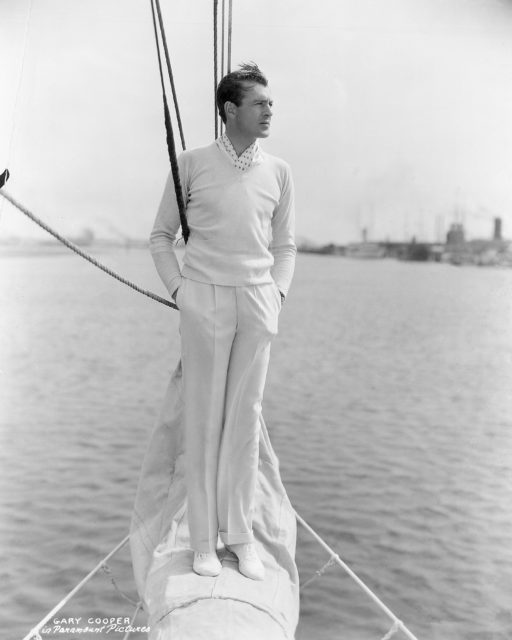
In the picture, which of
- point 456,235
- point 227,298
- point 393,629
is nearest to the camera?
point 227,298

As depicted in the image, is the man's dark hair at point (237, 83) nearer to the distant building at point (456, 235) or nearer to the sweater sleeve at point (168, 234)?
the sweater sleeve at point (168, 234)

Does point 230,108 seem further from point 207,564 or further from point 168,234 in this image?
point 207,564

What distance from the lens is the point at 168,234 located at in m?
2.35

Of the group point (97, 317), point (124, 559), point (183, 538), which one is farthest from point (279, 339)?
point (183, 538)

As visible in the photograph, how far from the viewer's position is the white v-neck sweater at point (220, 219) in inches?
88.0

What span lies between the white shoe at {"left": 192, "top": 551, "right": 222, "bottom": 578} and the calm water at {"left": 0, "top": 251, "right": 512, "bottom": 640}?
342 cm

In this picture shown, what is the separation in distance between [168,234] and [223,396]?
0.48m

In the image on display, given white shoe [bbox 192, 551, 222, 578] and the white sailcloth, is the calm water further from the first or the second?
white shoe [bbox 192, 551, 222, 578]

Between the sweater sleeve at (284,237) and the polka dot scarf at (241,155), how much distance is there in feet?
0.43

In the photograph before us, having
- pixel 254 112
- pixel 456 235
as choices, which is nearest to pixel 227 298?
pixel 254 112

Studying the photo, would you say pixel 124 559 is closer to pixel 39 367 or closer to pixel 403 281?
pixel 39 367

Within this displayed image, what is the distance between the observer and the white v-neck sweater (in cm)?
224

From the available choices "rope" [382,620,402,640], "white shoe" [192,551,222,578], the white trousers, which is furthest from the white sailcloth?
"rope" [382,620,402,640]

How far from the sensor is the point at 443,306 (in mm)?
21812
